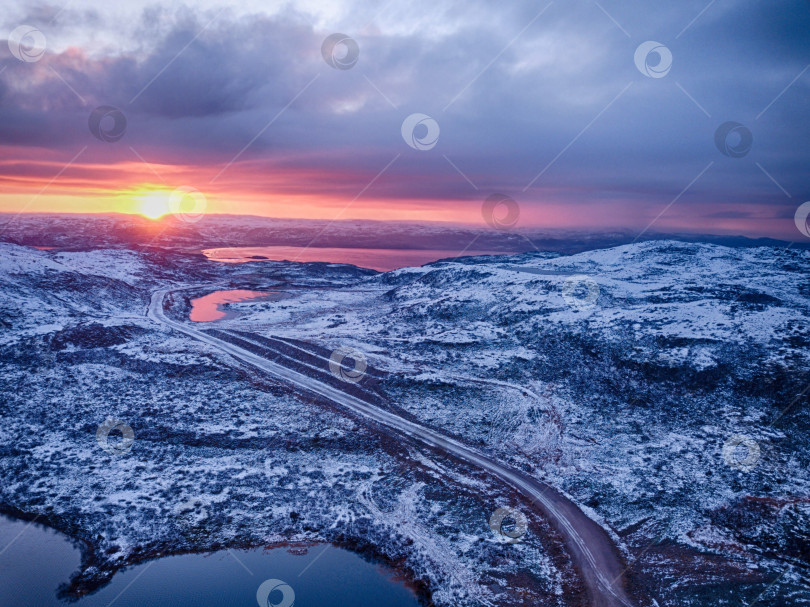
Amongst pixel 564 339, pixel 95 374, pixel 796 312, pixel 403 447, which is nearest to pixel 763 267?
pixel 796 312

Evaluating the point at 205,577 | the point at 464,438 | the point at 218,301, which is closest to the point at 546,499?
the point at 464,438

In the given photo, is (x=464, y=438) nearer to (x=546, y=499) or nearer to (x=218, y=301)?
(x=546, y=499)

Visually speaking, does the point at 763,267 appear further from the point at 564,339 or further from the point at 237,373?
the point at 237,373

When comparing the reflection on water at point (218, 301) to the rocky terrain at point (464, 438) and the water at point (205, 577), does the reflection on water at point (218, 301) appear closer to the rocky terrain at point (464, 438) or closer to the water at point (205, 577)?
the rocky terrain at point (464, 438)

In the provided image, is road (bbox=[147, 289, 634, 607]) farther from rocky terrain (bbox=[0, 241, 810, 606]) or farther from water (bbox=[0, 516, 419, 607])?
water (bbox=[0, 516, 419, 607])

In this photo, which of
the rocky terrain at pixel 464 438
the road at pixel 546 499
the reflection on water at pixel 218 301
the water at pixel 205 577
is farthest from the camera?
the reflection on water at pixel 218 301

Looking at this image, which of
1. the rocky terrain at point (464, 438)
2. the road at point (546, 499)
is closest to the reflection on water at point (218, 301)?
the rocky terrain at point (464, 438)
